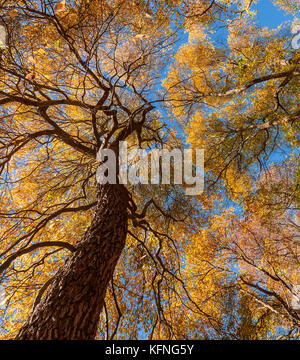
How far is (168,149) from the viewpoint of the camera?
539cm

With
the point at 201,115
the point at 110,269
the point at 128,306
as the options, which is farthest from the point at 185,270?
the point at 201,115

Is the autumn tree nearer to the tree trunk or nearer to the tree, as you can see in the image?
the tree

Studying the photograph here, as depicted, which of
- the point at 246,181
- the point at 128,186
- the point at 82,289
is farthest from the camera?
the point at 246,181

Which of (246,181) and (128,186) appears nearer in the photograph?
(128,186)

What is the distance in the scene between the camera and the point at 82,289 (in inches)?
81.7

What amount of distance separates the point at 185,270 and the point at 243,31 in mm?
8772

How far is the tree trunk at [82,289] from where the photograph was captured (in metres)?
1.83

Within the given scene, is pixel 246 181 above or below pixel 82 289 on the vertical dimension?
above

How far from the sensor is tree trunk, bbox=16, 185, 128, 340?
6.01 feet

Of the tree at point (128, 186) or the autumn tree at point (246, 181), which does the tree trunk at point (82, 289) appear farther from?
the autumn tree at point (246, 181)

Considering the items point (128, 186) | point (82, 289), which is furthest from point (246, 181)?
point (82, 289)

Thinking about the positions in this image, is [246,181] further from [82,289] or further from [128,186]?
[82,289]

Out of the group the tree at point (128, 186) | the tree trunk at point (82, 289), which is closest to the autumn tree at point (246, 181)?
the tree at point (128, 186)
